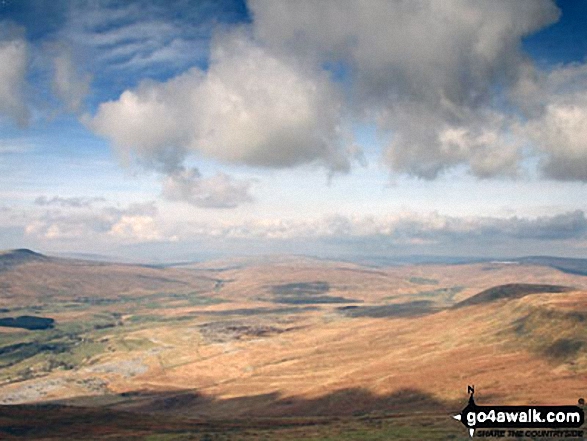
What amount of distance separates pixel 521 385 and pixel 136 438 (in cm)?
14835

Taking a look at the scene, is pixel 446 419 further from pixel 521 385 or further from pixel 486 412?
pixel 486 412

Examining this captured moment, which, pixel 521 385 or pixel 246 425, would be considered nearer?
pixel 246 425

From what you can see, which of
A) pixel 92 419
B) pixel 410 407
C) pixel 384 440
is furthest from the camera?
pixel 410 407

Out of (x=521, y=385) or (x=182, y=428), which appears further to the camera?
(x=521, y=385)

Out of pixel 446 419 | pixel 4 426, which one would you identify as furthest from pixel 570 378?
pixel 4 426

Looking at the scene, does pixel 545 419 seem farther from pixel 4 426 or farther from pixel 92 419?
pixel 4 426

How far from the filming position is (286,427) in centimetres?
15638

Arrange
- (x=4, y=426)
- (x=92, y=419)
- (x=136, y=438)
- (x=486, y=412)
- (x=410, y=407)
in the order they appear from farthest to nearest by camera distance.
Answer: (x=410, y=407)
(x=92, y=419)
(x=4, y=426)
(x=136, y=438)
(x=486, y=412)

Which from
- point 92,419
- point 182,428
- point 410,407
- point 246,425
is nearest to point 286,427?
point 246,425

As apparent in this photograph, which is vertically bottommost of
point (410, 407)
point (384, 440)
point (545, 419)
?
point (410, 407)

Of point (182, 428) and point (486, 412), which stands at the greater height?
point (486, 412)

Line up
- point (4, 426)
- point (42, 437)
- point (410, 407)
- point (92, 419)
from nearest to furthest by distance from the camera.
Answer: point (42, 437)
point (4, 426)
point (92, 419)
point (410, 407)

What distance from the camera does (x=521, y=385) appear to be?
197m

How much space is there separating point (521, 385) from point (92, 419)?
547 ft
